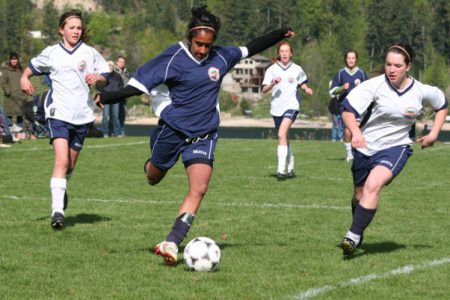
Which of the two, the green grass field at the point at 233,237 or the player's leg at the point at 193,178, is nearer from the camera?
the green grass field at the point at 233,237

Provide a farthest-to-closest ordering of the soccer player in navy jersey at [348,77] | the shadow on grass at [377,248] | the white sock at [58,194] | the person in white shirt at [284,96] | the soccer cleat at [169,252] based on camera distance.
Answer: the soccer player in navy jersey at [348,77] < the person in white shirt at [284,96] < the white sock at [58,194] < the shadow on grass at [377,248] < the soccer cleat at [169,252]

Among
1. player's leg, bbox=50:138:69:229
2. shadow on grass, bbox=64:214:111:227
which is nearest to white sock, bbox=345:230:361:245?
player's leg, bbox=50:138:69:229

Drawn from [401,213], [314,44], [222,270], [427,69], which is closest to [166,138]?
[222,270]

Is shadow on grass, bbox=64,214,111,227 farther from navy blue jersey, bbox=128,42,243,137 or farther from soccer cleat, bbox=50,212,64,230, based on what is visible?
navy blue jersey, bbox=128,42,243,137

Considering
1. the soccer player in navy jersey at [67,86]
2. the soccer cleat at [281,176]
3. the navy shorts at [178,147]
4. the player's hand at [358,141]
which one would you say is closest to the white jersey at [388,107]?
the player's hand at [358,141]

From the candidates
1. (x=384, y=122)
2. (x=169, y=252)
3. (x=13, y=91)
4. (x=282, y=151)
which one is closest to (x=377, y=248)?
(x=384, y=122)

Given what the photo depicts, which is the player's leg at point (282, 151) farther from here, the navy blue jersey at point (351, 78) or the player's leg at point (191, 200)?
the player's leg at point (191, 200)

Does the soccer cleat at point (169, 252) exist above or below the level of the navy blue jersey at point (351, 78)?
above

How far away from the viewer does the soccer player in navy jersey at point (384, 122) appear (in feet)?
28.5

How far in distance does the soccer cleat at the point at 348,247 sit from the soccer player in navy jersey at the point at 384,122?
2.0 inches

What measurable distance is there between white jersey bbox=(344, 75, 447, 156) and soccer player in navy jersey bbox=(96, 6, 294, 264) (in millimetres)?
1263

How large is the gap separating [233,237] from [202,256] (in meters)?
2.05

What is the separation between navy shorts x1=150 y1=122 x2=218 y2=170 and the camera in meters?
8.70

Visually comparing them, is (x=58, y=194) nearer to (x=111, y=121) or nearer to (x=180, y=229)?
(x=180, y=229)
